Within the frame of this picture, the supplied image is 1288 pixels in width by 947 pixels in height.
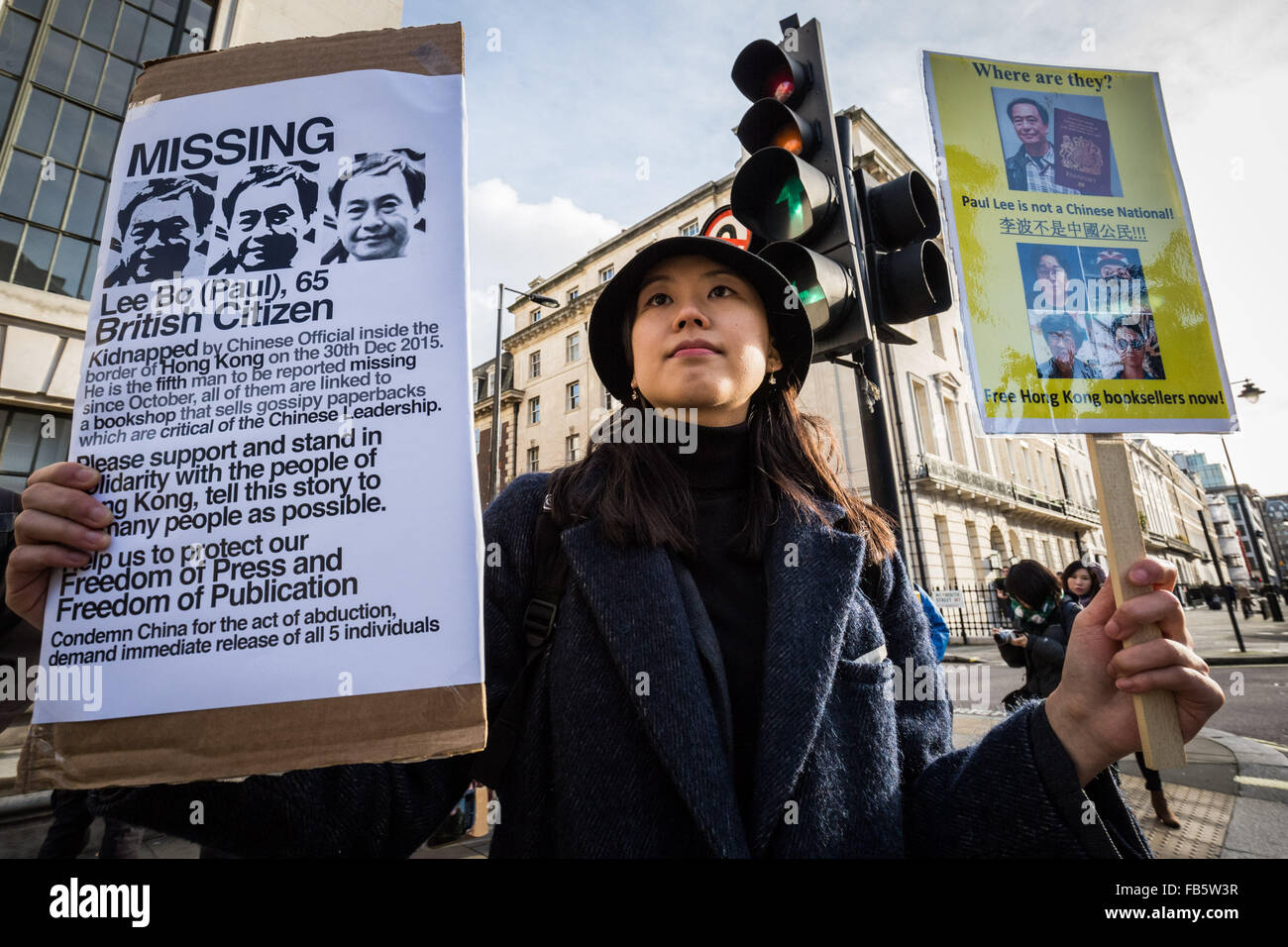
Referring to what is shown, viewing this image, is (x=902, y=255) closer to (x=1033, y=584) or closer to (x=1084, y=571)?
(x=1033, y=584)

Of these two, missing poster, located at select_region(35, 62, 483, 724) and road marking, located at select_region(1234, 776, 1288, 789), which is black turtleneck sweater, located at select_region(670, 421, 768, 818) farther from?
road marking, located at select_region(1234, 776, 1288, 789)

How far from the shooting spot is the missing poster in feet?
3.20

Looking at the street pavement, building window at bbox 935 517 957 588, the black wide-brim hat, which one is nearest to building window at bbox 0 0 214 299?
the street pavement

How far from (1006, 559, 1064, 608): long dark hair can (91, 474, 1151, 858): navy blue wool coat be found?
4.65 metres

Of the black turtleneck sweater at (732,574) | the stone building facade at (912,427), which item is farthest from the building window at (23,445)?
the stone building facade at (912,427)

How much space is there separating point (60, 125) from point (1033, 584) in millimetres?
12914

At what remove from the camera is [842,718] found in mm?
1353

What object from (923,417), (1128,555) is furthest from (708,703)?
(923,417)

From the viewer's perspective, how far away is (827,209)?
259cm

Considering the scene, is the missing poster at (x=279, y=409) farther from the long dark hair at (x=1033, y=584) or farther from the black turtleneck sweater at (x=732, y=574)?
the long dark hair at (x=1033, y=584)

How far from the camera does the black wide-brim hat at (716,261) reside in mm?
1705

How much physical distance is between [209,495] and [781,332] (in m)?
1.63
